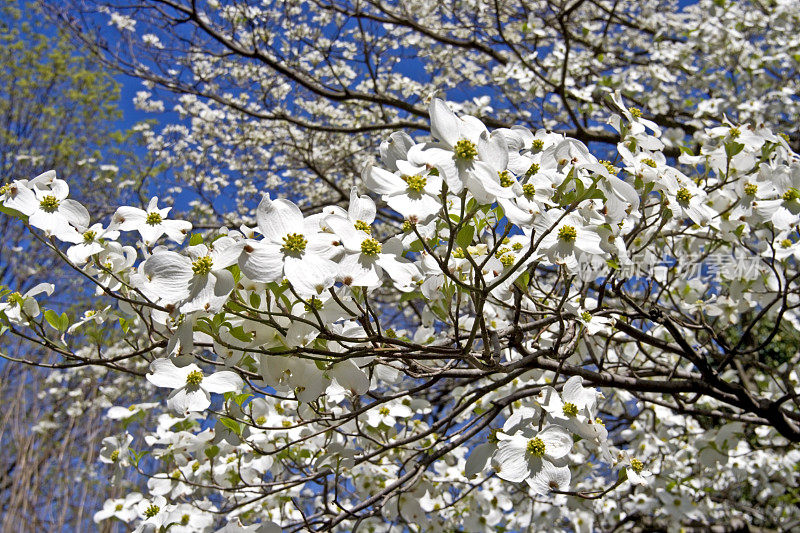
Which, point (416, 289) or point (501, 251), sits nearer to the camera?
point (416, 289)

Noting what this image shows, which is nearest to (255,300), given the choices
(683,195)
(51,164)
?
(683,195)

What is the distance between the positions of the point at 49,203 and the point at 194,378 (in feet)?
1.40

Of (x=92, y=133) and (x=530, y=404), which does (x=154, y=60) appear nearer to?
(x=530, y=404)

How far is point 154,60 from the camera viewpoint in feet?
13.0

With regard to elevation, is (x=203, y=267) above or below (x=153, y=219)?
below

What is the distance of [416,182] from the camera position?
0.89 m

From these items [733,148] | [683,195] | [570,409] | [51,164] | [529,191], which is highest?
[51,164]

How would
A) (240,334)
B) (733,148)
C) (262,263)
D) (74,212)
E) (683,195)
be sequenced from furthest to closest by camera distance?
(733,148) → (683,195) → (74,212) → (240,334) → (262,263)

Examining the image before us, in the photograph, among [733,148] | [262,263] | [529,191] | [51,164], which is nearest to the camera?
[262,263]

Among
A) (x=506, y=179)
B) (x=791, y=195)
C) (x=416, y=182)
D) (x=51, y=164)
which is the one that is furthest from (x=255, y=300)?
(x=51, y=164)

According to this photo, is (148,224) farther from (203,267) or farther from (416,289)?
(416,289)

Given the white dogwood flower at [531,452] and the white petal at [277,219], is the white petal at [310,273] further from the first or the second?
the white dogwood flower at [531,452]

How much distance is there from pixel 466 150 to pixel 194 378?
2.17ft

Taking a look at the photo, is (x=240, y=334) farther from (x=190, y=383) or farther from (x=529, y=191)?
(x=529, y=191)
